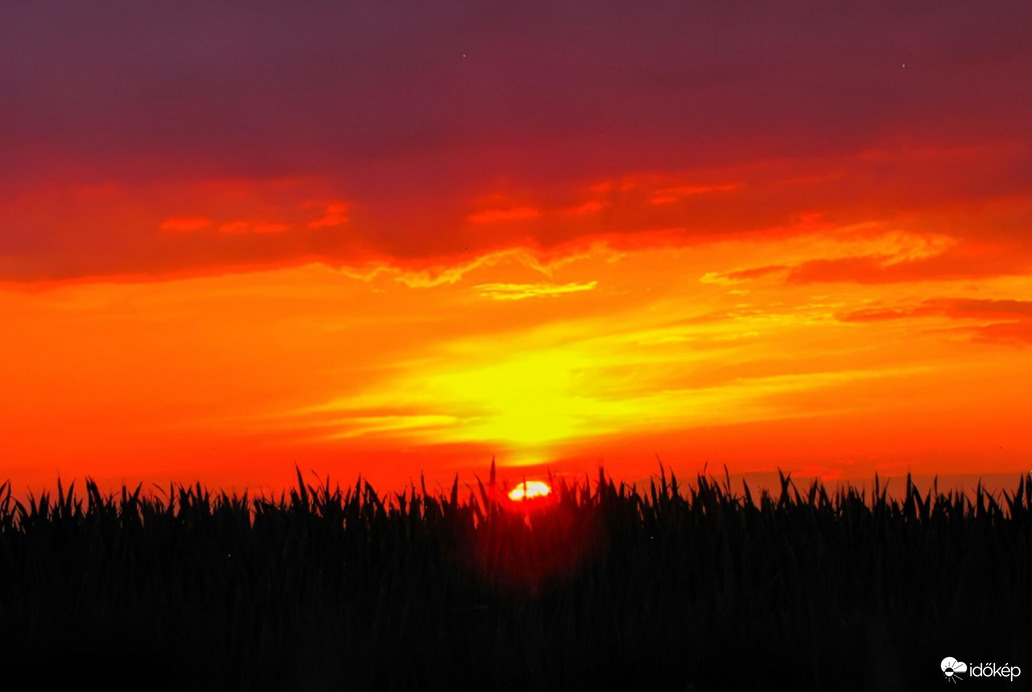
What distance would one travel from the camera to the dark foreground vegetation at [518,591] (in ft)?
17.6

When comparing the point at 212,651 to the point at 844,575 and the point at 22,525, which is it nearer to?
the point at 22,525

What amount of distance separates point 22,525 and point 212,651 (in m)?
2.75

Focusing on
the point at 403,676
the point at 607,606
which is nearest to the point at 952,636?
the point at 607,606

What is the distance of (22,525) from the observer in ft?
25.5
